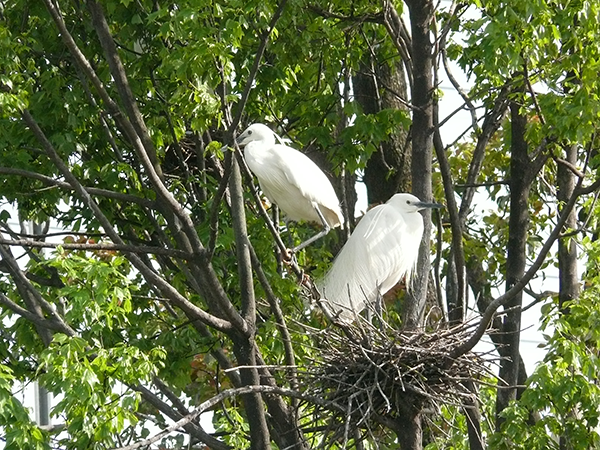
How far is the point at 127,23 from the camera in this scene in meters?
7.69

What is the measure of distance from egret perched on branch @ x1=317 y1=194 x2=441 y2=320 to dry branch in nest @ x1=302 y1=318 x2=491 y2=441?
148cm

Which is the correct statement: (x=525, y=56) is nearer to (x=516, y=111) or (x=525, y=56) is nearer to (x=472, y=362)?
(x=472, y=362)

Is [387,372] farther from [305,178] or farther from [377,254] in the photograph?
[377,254]

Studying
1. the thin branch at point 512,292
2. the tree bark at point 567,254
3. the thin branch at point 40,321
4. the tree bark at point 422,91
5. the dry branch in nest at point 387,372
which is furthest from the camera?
the tree bark at point 567,254

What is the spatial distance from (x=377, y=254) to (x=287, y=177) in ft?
3.14

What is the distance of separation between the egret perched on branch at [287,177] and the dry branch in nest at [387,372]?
122cm

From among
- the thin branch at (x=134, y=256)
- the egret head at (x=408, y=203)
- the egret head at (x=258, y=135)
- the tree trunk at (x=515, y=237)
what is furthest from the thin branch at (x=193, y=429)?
the tree trunk at (x=515, y=237)

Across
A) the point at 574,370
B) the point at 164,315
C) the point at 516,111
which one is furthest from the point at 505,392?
the point at 164,315

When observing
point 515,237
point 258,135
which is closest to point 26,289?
point 258,135

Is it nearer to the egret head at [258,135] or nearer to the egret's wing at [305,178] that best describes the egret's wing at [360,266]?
the egret's wing at [305,178]

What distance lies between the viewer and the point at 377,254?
27.1 ft

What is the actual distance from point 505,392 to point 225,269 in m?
2.10

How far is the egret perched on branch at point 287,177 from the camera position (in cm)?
770

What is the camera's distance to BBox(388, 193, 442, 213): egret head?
310 inches
